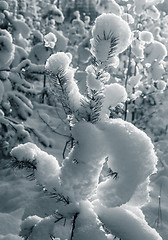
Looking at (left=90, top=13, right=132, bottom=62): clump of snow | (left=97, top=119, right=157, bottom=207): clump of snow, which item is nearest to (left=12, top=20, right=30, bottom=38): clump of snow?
(left=90, top=13, right=132, bottom=62): clump of snow

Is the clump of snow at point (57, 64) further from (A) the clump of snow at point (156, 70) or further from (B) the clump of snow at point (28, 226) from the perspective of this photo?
(A) the clump of snow at point (156, 70)

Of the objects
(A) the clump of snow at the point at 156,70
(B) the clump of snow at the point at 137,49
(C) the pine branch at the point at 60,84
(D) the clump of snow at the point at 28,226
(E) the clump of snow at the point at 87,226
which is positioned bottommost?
(D) the clump of snow at the point at 28,226

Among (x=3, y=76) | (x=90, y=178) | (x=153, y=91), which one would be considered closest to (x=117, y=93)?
(x=90, y=178)

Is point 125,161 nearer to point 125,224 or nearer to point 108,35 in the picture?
point 125,224

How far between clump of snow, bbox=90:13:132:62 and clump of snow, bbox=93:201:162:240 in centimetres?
89

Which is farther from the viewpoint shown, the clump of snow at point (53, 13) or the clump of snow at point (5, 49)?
the clump of snow at point (53, 13)

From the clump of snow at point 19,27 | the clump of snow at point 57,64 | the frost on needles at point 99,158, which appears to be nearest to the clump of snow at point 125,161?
the frost on needles at point 99,158

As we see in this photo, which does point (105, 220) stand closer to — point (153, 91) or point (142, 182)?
point (142, 182)

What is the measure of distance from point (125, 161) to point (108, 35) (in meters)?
0.67

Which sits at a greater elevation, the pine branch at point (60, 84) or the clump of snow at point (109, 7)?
the clump of snow at point (109, 7)

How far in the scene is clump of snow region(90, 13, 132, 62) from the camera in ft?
4.93

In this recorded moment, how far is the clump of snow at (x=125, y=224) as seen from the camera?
1596 mm

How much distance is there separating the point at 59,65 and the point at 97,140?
461 millimetres

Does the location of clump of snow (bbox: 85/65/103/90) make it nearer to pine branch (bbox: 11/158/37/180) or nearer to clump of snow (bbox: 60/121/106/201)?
clump of snow (bbox: 60/121/106/201)
